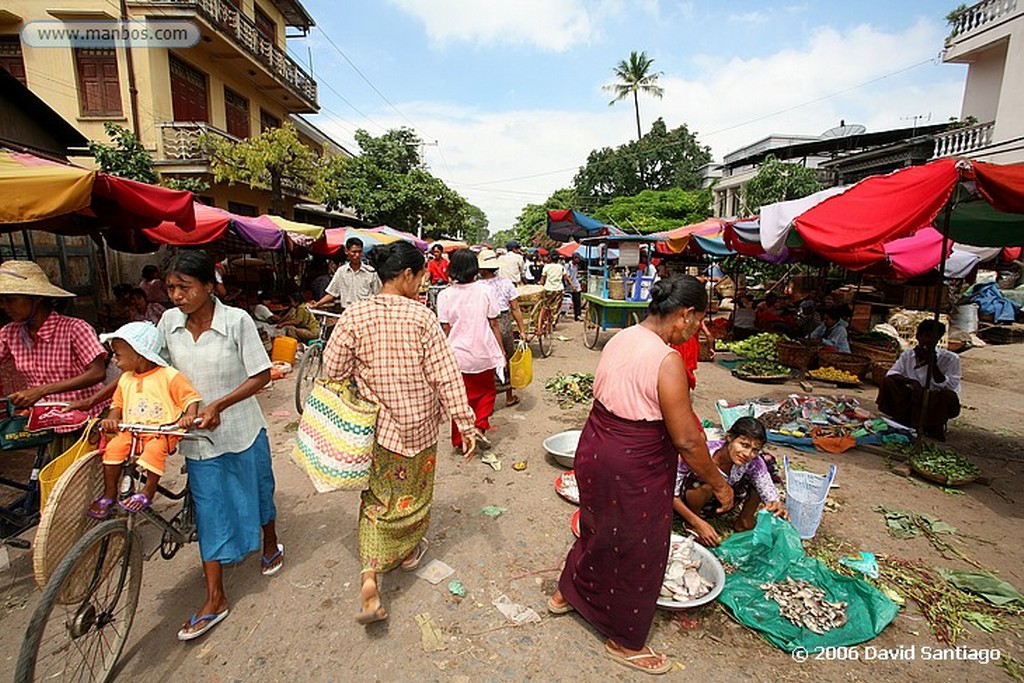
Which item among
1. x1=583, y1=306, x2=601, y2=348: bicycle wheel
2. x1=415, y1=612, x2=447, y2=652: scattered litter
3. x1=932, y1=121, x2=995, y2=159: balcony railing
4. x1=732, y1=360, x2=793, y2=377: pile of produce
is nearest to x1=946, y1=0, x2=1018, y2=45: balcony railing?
x1=932, y1=121, x2=995, y2=159: balcony railing

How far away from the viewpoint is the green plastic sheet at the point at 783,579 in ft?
8.37

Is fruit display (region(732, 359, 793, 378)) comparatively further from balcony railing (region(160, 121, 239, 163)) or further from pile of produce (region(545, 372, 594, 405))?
balcony railing (region(160, 121, 239, 163))

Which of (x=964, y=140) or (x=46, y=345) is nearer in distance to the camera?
(x=46, y=345)

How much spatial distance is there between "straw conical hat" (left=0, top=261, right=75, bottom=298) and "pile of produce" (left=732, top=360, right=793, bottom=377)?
8413mm

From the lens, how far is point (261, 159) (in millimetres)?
13328

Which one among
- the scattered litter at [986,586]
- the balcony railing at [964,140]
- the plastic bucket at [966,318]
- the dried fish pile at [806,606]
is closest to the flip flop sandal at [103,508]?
the dried fish pile at [806,606]

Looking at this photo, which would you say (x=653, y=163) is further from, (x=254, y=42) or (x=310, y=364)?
(x=310, y=364)

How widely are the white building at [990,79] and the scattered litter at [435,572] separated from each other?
1575cm

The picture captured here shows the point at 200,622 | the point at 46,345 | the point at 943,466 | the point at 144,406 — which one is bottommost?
the point at 200,622

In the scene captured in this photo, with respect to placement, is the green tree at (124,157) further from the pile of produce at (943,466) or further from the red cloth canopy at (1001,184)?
the pile of produce at (943,466)

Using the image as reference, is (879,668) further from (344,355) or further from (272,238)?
(272,238)

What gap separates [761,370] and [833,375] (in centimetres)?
103

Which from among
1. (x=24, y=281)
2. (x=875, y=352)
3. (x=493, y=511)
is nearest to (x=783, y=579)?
(x=493, y=511)

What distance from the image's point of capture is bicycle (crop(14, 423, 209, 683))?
210cm
